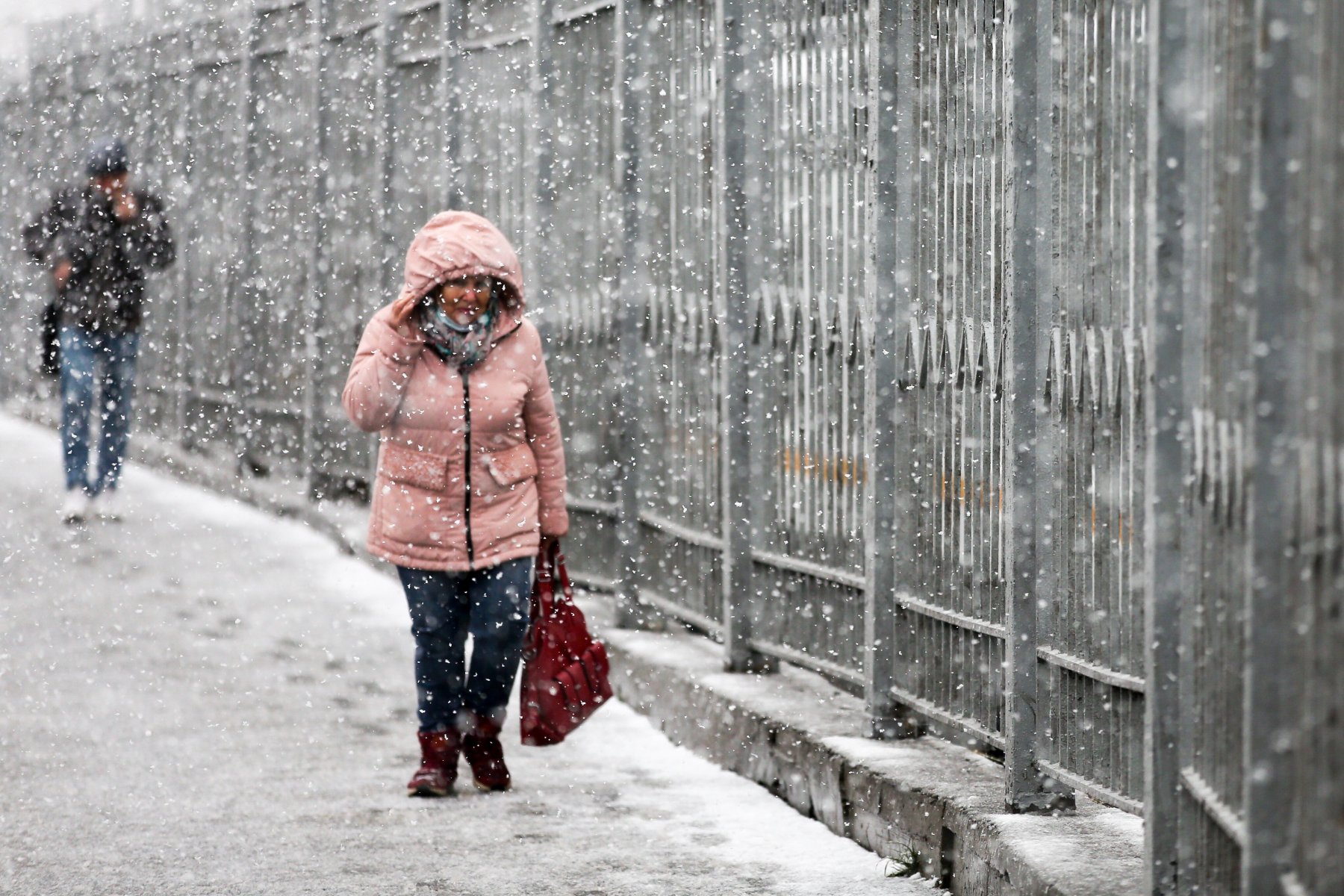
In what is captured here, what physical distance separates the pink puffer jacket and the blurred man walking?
6612 millimetres

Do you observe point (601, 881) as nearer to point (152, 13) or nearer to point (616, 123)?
point (616, 123)

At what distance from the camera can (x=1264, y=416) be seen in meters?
3.32

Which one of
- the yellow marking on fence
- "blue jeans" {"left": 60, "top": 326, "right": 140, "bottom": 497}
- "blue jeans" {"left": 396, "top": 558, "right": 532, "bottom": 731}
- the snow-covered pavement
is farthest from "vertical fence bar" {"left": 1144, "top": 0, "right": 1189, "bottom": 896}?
"blue jeans" {"left": 60, "top": 326, "right": 140, "bottom": 497}

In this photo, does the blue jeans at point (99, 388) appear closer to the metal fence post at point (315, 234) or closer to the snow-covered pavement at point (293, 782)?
the metal fence post at point (315, 234)

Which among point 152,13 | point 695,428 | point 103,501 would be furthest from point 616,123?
point 152,13

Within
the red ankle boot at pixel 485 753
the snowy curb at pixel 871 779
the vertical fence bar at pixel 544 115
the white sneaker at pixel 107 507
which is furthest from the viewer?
the white sneaker at pixel 107 507

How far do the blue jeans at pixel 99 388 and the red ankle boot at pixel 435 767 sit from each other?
6892 mm

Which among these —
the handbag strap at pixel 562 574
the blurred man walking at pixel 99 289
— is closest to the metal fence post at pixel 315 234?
the blurred man walking at pixel 99 289

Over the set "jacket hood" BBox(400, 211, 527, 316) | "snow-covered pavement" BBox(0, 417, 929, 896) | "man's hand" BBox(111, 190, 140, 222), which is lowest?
"snow-covered pavement" BBox(0, 417, 929, 896)

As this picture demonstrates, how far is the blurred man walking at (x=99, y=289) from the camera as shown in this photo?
42.4 feet

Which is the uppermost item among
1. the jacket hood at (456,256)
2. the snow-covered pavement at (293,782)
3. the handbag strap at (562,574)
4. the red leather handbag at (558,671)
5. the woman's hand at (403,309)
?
the jacket hood at (456,256)

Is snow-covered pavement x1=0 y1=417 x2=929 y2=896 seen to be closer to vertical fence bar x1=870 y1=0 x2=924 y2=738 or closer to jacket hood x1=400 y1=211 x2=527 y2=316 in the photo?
vertical fence bar x1=870 y1=0 x2=924 y2=738

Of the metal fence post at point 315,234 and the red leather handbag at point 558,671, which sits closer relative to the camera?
the red leather handbag at point 558,671

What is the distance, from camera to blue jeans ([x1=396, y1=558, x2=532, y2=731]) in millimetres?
6816
